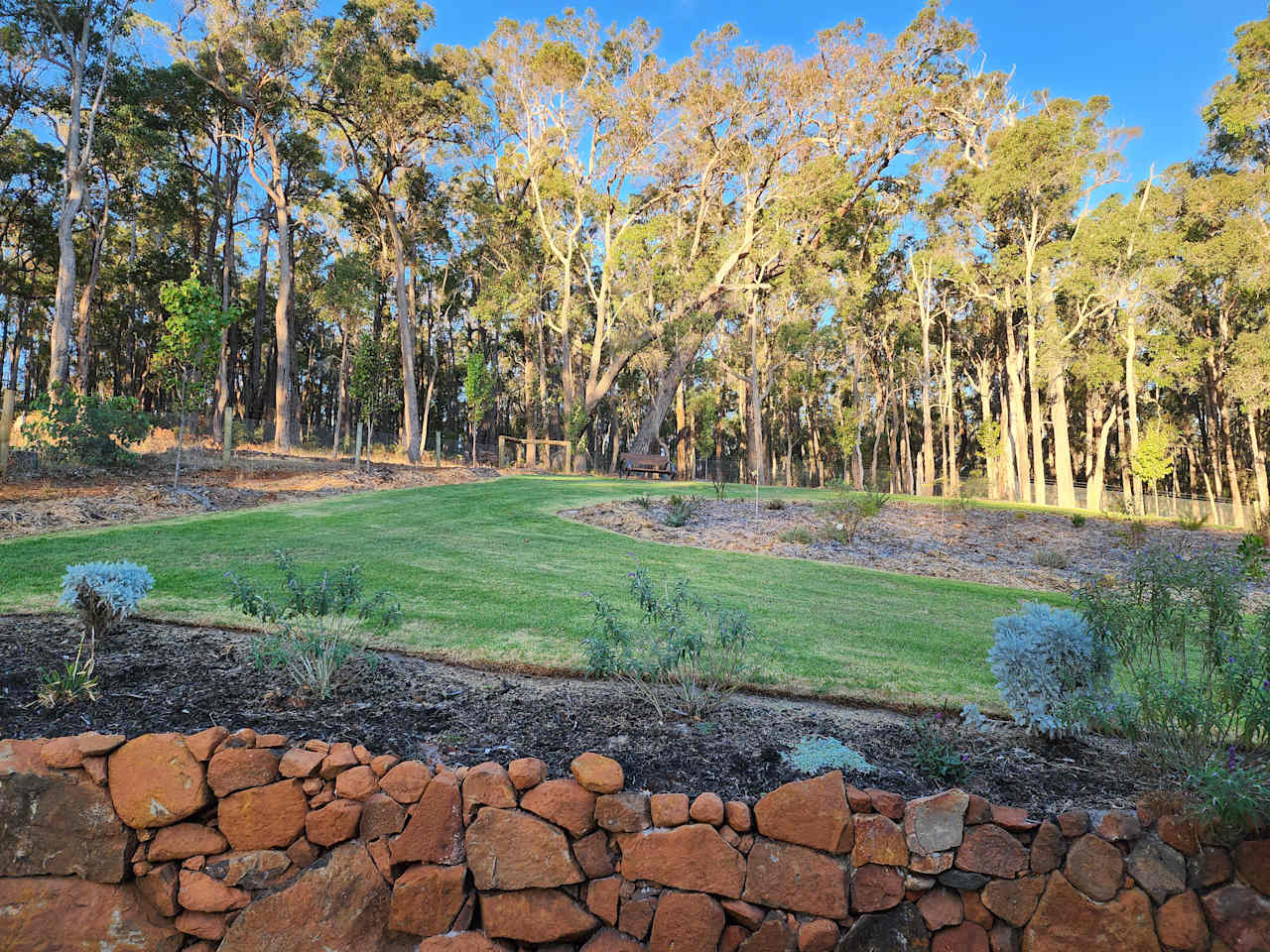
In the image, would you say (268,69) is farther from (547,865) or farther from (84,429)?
(547,865)

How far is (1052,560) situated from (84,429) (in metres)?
16.8

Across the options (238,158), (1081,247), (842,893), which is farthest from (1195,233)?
(238,158)

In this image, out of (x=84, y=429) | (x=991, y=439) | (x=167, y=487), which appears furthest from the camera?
(x=991, y=439)

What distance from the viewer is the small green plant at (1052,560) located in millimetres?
10711

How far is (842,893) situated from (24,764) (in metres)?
3.03

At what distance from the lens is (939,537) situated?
1210 centimetres

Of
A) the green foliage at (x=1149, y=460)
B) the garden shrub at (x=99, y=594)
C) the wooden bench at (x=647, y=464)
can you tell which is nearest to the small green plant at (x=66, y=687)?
the garden shrub at (x=99, y=594)

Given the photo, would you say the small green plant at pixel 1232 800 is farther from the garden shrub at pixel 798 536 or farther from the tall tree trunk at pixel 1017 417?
the tall tree trunk at pixel 1017 417

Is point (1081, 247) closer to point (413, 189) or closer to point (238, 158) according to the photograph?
point (413, 189)

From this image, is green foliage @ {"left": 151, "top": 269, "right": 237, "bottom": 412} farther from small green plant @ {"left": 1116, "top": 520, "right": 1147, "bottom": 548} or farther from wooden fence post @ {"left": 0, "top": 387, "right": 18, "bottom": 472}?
small green plant @ {"left": 1116, "top": 520, "right": 1147, "bottom": 548}

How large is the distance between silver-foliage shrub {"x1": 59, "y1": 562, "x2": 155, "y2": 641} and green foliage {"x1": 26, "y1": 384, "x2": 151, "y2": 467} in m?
10.3

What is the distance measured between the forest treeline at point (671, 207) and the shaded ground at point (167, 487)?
234 inches

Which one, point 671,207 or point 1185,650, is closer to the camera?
Result: point 1185,650

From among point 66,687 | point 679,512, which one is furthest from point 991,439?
point 66,687
